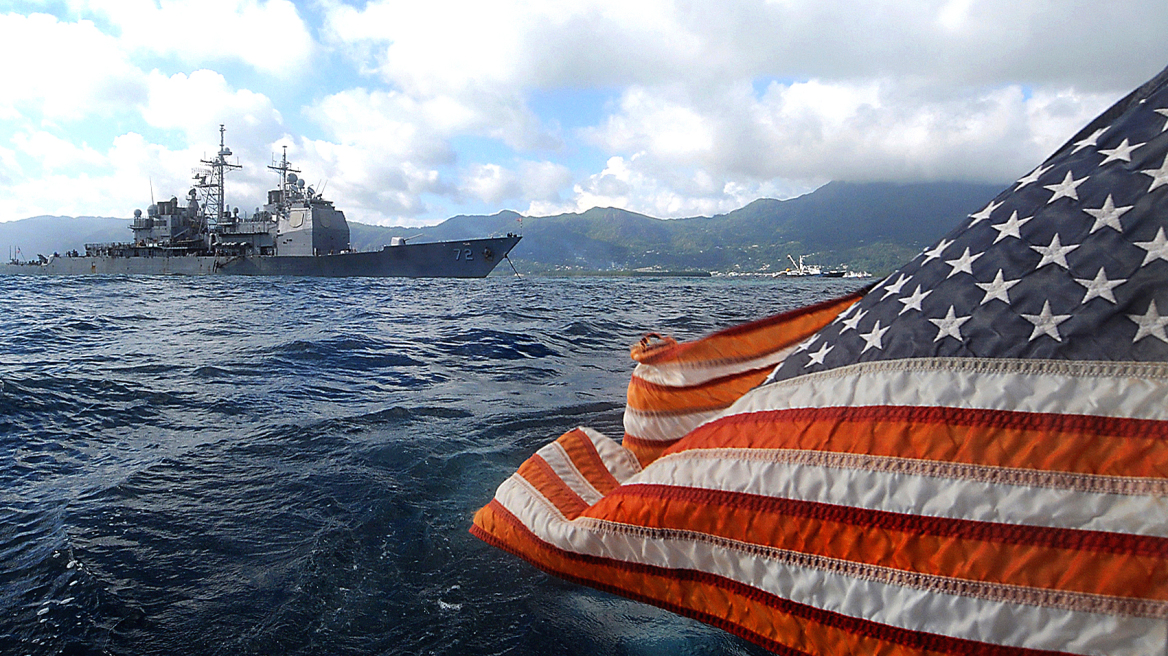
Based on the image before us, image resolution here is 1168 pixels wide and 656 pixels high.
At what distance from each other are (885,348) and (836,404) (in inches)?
9.1

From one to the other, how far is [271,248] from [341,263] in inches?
314

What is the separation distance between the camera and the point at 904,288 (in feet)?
6.31

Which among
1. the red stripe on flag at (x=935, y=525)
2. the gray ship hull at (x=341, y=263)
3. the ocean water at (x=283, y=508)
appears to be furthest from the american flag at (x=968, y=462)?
the gray ship hull at (x=341, y=263)

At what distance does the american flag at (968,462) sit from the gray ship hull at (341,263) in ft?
143

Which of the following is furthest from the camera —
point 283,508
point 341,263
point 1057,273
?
point 341,263

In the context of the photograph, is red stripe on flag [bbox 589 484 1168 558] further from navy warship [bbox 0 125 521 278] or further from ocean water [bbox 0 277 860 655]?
navy warship [bbox 0 125 521 278]

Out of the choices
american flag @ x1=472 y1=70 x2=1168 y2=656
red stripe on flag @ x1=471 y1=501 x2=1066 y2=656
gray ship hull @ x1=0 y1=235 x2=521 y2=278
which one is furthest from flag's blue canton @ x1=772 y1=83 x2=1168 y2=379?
gray ship hull @ x1=0 y1=235 x2=521 y2=278

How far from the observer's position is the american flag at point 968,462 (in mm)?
1355

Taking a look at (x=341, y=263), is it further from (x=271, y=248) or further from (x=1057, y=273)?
(x=1057, y=273)

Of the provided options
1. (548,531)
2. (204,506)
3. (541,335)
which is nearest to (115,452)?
(204,506)

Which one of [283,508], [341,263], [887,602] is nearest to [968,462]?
[887,602]

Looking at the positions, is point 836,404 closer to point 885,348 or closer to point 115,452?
point 885,348

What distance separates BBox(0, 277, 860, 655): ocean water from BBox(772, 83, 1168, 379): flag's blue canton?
1.27 m

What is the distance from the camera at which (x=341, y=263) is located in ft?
143
